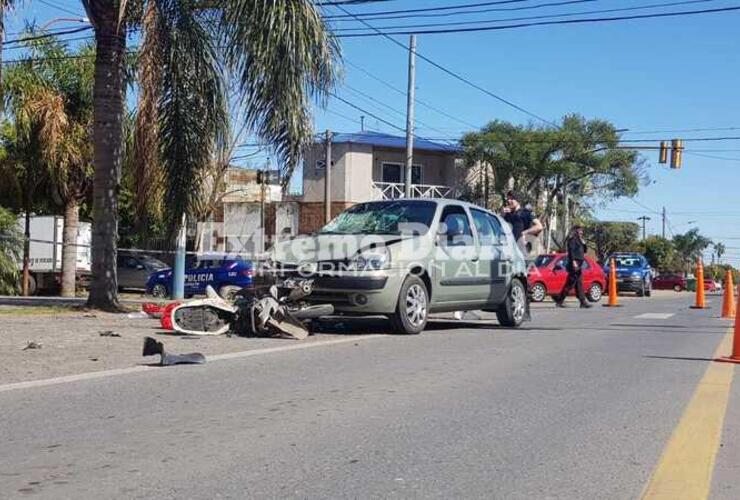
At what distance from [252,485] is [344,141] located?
36040 millimetres

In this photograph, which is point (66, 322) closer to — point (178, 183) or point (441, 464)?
point (178, 183)

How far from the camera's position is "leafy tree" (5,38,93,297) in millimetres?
20109

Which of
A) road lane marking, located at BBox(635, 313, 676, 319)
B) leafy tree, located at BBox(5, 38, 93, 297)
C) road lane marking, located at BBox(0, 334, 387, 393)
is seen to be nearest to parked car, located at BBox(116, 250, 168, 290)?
leafy tree, located at BBox(5, 38, 93, 297)

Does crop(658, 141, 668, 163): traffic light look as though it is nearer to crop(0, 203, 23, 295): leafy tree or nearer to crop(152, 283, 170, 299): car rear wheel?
crop(152, 283, 170, 299): car rear wheel

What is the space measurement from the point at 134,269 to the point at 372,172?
1602 centimetres

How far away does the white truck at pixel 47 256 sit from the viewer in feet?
84.4

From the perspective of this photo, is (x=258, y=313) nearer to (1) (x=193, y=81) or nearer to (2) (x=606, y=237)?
(1) (x=193, y=81)

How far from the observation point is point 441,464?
4629mm

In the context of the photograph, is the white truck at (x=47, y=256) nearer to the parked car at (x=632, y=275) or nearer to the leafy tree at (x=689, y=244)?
the parked car at (x=632, y=275)

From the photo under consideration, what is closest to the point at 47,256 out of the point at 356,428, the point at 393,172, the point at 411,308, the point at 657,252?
the point at 393,172

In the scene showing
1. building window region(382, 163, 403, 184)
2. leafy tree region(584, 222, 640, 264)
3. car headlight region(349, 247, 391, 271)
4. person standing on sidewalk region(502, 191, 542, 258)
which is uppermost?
building window region(382, 163, 403, 184)

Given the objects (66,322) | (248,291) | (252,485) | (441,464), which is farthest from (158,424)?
(66,322)

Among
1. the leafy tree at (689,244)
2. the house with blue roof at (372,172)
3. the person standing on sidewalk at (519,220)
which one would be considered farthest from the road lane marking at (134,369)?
the leafy tree at (689,244)

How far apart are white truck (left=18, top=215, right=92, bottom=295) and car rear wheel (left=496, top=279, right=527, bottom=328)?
17.3 m
